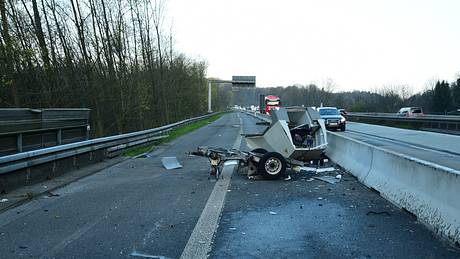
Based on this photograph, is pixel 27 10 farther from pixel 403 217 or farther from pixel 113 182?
pixel 403 217

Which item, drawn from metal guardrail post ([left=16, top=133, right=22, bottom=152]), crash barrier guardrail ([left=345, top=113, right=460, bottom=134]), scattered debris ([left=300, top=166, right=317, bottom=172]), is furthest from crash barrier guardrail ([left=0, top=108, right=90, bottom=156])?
crash barrier guardrail ([left=345, top=113, right=460, bottom=134])

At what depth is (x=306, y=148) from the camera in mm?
11125

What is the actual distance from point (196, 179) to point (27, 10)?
35.7 feet

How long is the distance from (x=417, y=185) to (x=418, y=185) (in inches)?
1.4

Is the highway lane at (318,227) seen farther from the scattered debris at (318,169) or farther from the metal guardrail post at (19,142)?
the metal guardrail post at (19,142)

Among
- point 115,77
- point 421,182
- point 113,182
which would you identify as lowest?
point 113,182

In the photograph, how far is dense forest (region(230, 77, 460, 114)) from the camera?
223ft

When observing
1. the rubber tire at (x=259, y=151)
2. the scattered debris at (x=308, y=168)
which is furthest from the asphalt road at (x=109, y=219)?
the scattered debris at (x=308, y=168)

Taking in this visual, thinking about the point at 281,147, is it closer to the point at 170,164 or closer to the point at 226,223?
the point at 170,164

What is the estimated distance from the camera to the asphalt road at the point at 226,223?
15.8 feet

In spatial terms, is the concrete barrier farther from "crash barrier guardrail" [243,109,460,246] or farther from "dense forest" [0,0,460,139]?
"dense forest" [0,0,460,139]

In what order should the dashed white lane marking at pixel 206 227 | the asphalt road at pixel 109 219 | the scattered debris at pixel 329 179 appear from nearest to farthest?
the dashed white lane marking at pixel 206 227, the asphalt road at pixel 109 219, the scattered debris at pixel 329 179

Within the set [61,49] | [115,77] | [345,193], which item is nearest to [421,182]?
[345,193]

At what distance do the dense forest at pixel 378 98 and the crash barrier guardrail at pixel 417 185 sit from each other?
6028 cm
